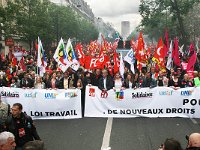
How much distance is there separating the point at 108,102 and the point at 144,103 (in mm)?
1130

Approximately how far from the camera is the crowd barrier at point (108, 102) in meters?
11.8

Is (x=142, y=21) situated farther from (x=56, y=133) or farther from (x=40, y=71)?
(x=56, y=133)

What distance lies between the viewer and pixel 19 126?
20.0 ft

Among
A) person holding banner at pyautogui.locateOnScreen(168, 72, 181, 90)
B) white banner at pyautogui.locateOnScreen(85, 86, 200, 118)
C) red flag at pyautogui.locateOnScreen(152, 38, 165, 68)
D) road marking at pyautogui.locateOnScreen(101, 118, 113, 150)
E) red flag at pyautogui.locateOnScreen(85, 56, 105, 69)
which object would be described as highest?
red flag at pyautogui.locateOnScreen(152, 38, 165, 68)

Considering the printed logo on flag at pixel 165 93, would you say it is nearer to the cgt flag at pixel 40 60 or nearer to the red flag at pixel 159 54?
the red flag at pixel 159 54

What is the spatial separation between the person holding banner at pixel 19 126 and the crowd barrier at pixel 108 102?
5611 millimetres

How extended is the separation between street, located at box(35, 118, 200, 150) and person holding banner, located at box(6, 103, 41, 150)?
261 cm

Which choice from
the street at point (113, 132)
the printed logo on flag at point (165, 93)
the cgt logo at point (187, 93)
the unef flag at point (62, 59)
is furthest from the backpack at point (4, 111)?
the unef flag at point (62, 59)

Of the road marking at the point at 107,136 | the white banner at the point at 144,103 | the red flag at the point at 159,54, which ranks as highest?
the red flag at the point at 159,54

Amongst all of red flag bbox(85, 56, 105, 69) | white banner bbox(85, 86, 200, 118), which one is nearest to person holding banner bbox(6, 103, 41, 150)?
white banner bbox(85, 86, 200, 118)

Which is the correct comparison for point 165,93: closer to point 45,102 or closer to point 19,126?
point 45,102

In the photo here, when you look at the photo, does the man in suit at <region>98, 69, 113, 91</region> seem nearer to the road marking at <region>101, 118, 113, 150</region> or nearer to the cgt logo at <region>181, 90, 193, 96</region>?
the road marking at <region>101, 118, 113, 150</region>

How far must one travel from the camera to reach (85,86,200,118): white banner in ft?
38.6

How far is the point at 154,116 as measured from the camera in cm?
1191
